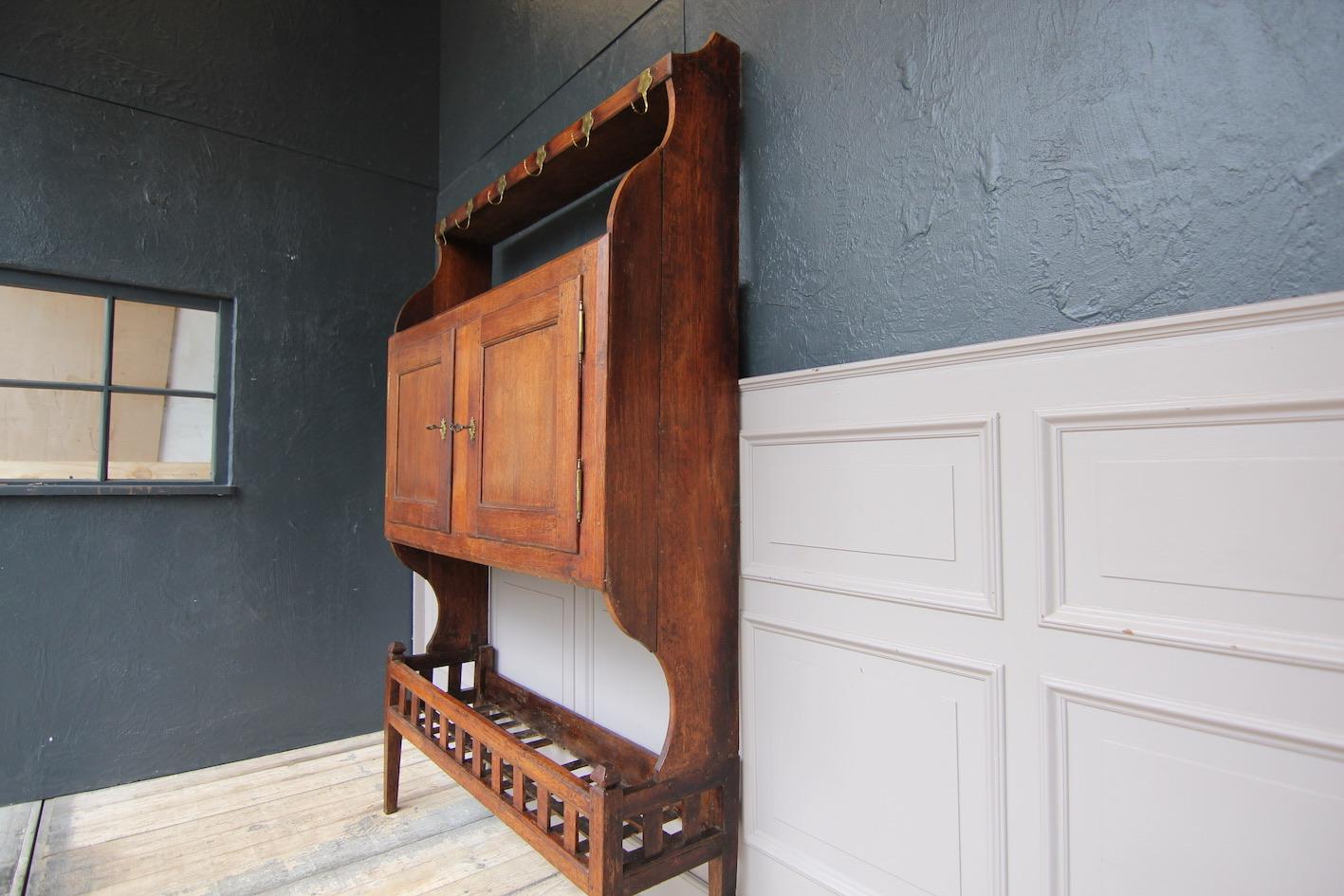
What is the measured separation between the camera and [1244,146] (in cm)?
79

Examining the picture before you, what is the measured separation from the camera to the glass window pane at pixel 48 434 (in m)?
2.12

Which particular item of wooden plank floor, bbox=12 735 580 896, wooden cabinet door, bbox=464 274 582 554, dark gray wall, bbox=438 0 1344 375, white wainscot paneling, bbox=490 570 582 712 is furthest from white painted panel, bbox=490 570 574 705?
dark gray wall, bbox=438 0 1344 375

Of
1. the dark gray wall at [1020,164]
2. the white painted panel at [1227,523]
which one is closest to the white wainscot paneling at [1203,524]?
the white painted panel at [1227,523]

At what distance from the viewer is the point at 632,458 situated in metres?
1.16

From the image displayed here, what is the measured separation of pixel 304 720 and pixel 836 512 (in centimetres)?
227

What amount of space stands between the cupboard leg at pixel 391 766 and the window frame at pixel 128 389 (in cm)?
109

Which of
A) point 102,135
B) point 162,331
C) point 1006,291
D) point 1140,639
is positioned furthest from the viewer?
point 162,331

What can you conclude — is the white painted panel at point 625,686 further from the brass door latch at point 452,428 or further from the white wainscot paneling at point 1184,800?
the white wainscot paneling at point 1184,800

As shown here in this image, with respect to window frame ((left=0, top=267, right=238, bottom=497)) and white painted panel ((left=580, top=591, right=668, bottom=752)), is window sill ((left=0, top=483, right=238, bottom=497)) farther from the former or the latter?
white painted panel ((left=580, top=591, right=668, bottom=752))

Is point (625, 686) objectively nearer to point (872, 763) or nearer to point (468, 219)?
point (872, 763)

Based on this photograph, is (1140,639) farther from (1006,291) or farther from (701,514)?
(701,514)

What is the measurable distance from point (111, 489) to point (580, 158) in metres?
1.85

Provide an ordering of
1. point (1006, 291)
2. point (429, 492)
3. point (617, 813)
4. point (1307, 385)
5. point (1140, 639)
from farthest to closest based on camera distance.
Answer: point (429, 492) → point (617, 813) → point (1006, 291) → point (1140, 639) → point (1307, 385)

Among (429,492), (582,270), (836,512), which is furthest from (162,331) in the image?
(836,512)
